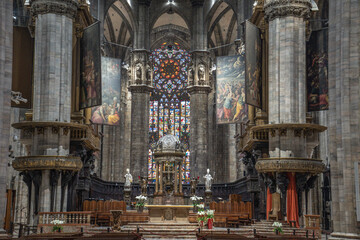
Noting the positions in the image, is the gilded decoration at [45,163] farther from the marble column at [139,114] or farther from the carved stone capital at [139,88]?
the carved stone capital at [139,88]

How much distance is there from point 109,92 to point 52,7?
10.1m

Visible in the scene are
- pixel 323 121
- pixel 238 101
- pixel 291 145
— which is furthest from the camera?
pixel 238 101

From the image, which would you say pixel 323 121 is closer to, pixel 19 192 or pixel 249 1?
pixel 249 1

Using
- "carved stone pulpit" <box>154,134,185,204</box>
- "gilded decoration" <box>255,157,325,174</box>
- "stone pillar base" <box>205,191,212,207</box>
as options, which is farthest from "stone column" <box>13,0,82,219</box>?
"stone pillar base" <box>205,191,212,207</box>

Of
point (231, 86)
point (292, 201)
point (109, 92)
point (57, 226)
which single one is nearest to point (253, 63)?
point (231, 86)

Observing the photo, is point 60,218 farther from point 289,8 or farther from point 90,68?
point 289,8

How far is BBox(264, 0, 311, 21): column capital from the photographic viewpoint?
28938 millimetres

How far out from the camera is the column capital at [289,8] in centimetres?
2894

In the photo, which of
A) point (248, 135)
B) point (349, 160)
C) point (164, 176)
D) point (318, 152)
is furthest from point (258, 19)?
point (349, 160)

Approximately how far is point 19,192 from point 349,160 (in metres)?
25.0

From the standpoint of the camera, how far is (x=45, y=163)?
1054 inches

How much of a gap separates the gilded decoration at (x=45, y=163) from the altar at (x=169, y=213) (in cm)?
549

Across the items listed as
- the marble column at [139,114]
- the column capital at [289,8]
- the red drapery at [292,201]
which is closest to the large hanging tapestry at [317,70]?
the column capital at [289,8]

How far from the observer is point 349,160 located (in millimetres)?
16781
